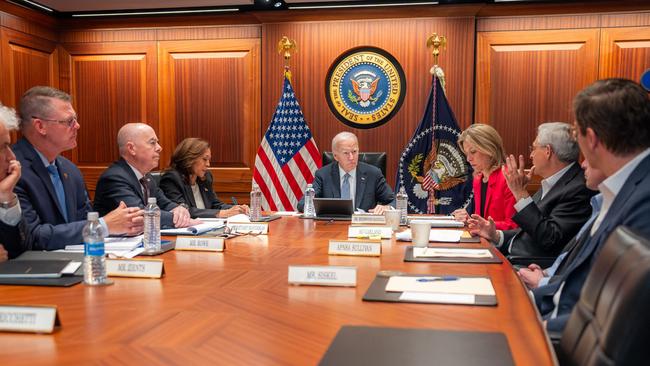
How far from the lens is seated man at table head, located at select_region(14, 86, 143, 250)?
220cm

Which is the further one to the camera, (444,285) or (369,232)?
(369,232)

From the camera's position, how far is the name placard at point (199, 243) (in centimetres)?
215

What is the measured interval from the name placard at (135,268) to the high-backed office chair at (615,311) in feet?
3.66

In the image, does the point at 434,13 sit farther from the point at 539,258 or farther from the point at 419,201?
the point at 539,258

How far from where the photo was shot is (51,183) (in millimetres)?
2525

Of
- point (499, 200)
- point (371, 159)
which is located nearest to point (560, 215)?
point (499, 200)

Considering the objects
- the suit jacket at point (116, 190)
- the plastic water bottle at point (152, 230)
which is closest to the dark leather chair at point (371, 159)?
the suit jacket at point (116, 190)

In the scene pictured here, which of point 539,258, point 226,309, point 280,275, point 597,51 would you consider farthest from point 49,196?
point 597,51

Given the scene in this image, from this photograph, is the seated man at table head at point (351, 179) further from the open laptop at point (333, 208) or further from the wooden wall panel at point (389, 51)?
the wooden wall panel at point (389, 51)

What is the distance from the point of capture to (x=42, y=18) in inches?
227

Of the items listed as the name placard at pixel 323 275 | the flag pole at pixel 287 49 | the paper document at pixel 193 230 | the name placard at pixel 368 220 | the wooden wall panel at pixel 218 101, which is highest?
the flag pole at pixel 287 49

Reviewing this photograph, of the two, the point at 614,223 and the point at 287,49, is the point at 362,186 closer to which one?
the point at 287,49

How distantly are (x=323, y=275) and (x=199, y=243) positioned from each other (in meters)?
0.80

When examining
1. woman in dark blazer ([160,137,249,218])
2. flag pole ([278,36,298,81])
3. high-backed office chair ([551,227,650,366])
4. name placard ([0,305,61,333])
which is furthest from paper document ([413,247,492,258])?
flag pole ([278,36,298,81])
